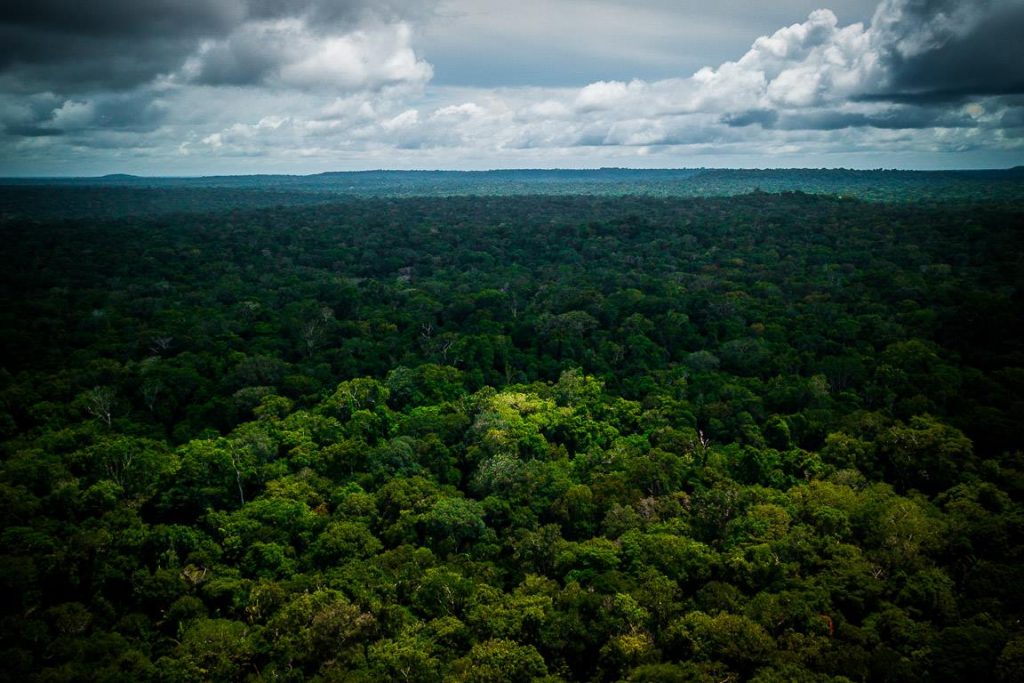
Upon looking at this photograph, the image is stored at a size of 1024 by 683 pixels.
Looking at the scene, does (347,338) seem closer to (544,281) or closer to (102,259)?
(544,281)

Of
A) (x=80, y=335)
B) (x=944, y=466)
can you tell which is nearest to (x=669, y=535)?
(x=944, y=466)

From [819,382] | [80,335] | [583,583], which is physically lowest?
[583,583]

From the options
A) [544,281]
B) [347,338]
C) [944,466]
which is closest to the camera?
[944,466]

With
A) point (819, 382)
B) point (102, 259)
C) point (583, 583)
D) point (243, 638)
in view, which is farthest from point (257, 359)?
point (102, 259)

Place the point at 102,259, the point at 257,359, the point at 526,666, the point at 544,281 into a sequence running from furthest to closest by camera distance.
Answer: the point at 102,259, the point at 544,281, the point at 257,359, the point at 526,666

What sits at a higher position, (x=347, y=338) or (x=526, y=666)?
(x=347, y=338)

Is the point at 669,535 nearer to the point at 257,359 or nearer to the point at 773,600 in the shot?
Result: the point at 773,600

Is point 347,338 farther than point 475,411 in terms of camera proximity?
Yes
